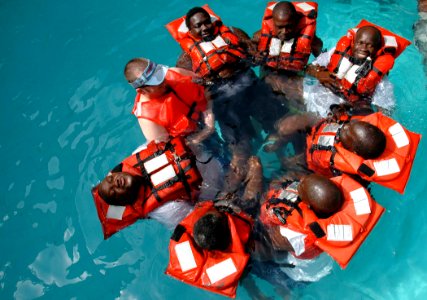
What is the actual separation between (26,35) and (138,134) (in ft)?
13.9

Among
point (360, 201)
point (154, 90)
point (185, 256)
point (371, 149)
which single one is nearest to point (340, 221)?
point (360, 201)

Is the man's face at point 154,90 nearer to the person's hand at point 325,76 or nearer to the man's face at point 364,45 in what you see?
the person's hand at point 325,76

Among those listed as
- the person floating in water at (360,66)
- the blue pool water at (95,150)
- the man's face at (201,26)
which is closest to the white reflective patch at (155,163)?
the blue pool water at (95,150)

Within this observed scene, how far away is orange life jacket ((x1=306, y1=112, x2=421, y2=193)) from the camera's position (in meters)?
Result: 3.93

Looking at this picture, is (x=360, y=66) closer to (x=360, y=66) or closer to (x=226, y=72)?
(x=360, y=66)

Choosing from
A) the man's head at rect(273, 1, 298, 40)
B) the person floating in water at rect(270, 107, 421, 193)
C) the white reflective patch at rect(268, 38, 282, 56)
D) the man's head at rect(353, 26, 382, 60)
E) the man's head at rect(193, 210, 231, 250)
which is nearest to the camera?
the man's head at rect(193, 210, 231, 250)

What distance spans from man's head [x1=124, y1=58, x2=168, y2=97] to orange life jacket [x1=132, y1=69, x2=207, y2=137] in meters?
0.17

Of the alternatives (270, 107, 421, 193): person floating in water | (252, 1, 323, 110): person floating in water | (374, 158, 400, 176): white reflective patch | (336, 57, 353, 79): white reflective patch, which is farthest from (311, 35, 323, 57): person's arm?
(374, 158, 400, 176): white reflective patch

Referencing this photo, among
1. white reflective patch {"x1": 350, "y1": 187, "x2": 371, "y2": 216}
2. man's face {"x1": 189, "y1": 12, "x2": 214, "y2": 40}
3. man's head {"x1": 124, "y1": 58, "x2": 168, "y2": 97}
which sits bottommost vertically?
white reflective patch {"x1": 350, "y1": 187, "x2": 371, "y2": 216}

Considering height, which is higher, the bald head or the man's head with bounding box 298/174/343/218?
the bald head

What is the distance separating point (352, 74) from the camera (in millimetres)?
4762

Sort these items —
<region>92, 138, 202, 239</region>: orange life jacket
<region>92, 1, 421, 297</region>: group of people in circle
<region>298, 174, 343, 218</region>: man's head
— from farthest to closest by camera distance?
<region>92, 138, 202, 239</region>: orange life jacket → <region>92, 1, 421, 297</region>: group of people in circle → <region>298, 174, 343, 218</region>: man's head

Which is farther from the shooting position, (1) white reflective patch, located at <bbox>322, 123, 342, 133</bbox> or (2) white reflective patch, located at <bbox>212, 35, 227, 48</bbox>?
(2) white reflective patch, located at <bbox>212, 35, 227, 48</bbox>

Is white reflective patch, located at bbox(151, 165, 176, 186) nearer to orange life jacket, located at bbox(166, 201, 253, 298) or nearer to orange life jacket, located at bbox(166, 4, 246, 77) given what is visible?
orange life jacket, located at bbox(166, 201, 253, 298)
